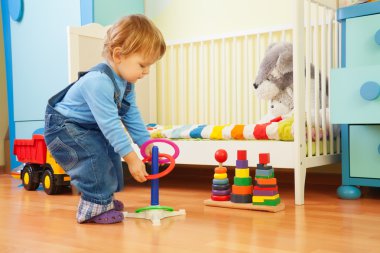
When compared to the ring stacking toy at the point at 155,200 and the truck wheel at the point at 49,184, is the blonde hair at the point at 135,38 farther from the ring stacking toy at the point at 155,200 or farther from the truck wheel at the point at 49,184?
the truck wheel at the point at 49,184

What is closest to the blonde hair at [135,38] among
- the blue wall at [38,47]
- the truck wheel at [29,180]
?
the truck wheel at [29,180]

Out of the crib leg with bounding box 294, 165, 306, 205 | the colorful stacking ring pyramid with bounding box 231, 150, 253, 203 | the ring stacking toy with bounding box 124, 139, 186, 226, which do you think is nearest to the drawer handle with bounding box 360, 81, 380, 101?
the crib leg with bounding box 294, 165, 306, 205

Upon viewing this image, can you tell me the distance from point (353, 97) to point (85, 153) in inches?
31.8

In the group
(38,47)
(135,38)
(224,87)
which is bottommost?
(224,87)

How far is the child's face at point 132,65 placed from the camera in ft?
4.16

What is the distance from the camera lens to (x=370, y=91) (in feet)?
4.62

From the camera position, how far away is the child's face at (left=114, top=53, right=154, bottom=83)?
1267 millimetres

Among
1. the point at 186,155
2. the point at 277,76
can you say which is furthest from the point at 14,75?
the point at 277,76

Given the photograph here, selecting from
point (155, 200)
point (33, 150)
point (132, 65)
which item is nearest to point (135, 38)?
point (132, 65)

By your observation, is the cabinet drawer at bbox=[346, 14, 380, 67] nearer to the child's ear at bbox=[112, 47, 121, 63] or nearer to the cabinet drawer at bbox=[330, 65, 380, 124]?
the cabinet drawer at bbox=[330, 65, 380, 124]

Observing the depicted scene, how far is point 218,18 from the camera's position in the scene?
234 centimetres

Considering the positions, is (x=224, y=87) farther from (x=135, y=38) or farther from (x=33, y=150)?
(x=135, y=38)

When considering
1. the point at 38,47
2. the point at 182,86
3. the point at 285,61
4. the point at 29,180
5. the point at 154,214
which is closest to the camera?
the point at 154,214

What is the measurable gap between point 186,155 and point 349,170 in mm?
596
